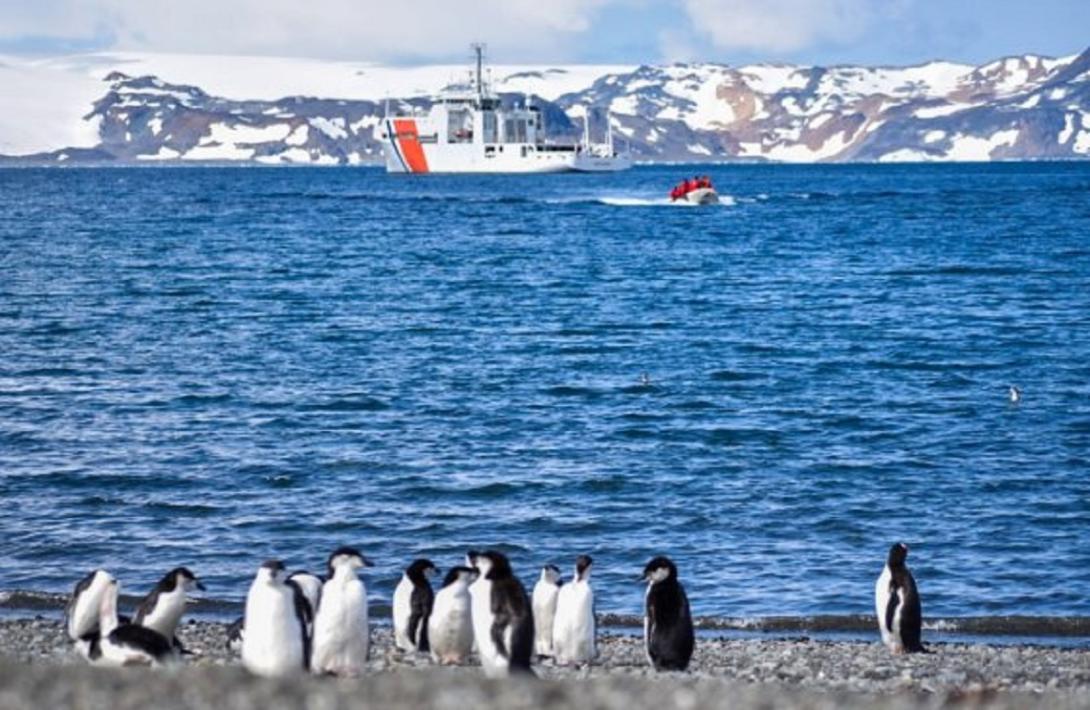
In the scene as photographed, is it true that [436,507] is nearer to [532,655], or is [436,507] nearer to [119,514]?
[119,514]

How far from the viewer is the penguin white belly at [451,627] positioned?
39.7 ft

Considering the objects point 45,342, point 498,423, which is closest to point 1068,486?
point 498,423

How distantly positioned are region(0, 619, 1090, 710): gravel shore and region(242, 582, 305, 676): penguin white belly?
1.82 ft

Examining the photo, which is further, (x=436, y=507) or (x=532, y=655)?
(x=436, y=507)

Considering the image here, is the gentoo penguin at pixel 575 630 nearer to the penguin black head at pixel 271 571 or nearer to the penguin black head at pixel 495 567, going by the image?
the penguin black head at pixel 495 567

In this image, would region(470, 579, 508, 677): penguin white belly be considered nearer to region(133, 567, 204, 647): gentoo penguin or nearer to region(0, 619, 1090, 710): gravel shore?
region(0, 619, 1090, 710): gravel shore

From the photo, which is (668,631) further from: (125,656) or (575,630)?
(125,656)

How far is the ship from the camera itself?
7244 inches

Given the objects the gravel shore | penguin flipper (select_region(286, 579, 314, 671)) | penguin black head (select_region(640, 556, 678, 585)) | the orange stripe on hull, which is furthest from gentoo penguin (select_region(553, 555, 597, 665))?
the orange stripe on hull

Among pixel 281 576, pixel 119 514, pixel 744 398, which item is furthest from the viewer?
pixel 744 398

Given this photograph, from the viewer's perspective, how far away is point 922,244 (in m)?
71.6

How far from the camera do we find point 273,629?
34.9ft

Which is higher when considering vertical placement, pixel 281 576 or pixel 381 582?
pixel 281 576

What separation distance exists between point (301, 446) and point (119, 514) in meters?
4.53
